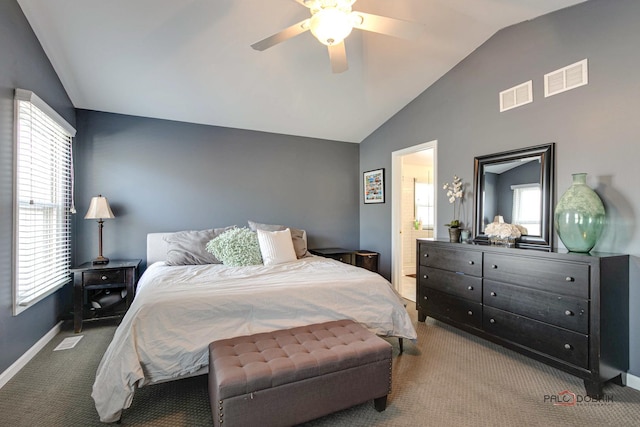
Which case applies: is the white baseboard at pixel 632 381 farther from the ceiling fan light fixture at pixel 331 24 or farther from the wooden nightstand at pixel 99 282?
the wooden nightstand at pixel 99 282

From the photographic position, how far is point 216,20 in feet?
8.46

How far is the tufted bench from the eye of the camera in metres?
1.53

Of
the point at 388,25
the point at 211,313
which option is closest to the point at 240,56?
the point at 388,25

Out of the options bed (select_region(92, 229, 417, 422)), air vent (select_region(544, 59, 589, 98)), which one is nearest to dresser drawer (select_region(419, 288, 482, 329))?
bed (select_region(92, 229, 417, 422))

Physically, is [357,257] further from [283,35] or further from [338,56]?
[283,35]

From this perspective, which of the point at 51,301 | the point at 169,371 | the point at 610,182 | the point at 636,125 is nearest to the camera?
the point at 169,371

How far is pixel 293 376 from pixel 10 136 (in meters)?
2.68

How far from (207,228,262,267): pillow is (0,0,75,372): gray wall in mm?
1549

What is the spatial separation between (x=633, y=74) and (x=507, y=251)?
4.99 feet

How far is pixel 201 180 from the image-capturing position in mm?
4113

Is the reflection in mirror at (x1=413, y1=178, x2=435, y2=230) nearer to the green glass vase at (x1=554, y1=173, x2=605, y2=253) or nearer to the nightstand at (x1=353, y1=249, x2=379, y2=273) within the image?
the nightstand at (x1=353, y1=249, x2=379, y2=273)

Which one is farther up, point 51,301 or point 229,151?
point 229,151

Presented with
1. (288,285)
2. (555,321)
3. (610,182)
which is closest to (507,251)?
(555,321)

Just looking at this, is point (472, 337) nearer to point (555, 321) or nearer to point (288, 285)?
point (555, 321)
